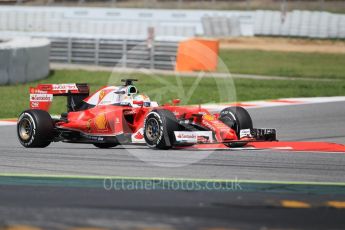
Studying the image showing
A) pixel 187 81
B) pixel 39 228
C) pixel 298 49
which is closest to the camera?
pixel 39 228

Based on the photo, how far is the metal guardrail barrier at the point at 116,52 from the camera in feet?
108

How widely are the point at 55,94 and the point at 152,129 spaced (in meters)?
2.32

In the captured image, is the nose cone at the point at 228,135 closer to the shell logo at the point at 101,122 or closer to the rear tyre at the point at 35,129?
the shell logo at the point at 101,122

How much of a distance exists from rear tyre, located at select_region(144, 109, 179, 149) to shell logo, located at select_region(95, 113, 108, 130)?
873 millimetres

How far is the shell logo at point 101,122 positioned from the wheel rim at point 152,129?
89 centimetres

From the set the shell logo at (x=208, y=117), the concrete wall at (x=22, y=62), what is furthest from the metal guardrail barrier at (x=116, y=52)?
the shell logo at (x=208, y=117)

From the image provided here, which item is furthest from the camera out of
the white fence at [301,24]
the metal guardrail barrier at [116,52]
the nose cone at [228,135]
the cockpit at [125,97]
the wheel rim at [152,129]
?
the white fence at [301,24]

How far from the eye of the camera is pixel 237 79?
95.5ft

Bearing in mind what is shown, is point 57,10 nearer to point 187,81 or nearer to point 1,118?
point 187,81

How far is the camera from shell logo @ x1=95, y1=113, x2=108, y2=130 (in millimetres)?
14000

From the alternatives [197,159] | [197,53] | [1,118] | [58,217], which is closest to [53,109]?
[1,118]

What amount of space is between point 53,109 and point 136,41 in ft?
43.0

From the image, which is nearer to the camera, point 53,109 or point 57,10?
point 53,109

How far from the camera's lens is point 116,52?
1348 inches
